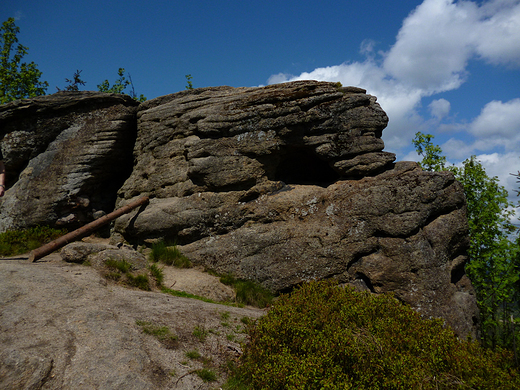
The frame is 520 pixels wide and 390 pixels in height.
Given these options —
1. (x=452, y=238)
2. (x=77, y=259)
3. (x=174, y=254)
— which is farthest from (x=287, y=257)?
(x=77, y=259)

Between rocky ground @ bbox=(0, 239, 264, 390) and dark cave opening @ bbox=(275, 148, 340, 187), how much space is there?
25.3 feet

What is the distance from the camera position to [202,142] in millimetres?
15047

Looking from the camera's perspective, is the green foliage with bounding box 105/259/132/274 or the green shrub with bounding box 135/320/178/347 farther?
the green foliage with bounding box 105/259/132/274

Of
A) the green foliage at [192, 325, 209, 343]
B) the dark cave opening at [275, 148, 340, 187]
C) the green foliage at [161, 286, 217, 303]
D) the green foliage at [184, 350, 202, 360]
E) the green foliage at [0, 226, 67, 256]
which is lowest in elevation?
the green foliage at [184, 350, 202, 360]

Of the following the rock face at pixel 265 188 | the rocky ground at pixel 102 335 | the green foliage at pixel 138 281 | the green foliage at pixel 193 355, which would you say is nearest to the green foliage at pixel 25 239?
the rock face at pixel 265 188

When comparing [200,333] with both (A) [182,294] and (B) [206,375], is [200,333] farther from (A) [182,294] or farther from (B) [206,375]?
(A) [182,294]

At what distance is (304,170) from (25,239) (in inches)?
521

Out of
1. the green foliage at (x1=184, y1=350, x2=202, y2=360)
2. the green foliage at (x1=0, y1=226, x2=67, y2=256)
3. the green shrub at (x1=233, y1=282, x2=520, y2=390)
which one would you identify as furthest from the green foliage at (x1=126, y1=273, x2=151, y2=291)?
the green foliage at (x1=0, y1=226, x2=67, y2=256)

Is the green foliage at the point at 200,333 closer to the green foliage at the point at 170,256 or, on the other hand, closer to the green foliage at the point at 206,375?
the green foliage at the point at 206,375

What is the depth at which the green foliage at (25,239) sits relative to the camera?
1360 cm

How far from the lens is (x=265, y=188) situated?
559 inches

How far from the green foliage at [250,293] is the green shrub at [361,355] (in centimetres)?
356

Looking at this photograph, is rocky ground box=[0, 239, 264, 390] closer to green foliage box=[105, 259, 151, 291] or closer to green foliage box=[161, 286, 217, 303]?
green foliage box=[105, 259, 151, 291]

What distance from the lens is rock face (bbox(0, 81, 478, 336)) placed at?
38.7ft
